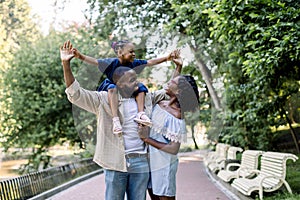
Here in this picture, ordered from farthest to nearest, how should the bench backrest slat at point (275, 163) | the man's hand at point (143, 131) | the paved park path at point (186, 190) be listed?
the paved park path at point (186, 190) < the bench backrest slat at point (275, 163) < the man's hand at point (143, 131)

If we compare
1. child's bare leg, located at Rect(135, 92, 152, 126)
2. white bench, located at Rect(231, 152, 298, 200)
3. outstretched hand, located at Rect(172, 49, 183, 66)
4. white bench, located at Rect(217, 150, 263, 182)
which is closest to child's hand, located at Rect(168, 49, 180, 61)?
outstretched hand, located at Rect(172, 49, 183, 66)

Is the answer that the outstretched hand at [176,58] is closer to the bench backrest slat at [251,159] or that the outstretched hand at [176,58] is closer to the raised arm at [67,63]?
the raised arm at [67,63]

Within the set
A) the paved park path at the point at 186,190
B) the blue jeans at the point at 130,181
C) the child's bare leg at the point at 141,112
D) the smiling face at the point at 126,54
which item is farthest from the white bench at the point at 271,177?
the smiling face at the point at 126,54

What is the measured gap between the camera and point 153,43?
311cm

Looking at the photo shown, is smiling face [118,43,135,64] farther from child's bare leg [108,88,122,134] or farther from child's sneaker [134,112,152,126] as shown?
child's sneaker [134,112,152,126]

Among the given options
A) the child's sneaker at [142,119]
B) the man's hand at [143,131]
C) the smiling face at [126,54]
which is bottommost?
the man's hand at [143,131]

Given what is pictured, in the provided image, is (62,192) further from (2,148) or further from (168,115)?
(168,115)

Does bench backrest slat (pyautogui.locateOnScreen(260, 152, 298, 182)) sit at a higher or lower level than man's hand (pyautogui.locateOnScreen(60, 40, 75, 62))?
lower

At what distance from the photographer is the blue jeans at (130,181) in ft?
8.88

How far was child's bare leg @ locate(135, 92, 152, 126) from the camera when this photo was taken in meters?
2.57

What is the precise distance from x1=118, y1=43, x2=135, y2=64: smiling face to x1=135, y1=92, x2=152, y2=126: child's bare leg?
0.84ft

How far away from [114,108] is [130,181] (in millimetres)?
548

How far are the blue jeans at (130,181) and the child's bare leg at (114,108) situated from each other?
0.26 metres

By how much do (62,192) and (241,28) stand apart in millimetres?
6222
